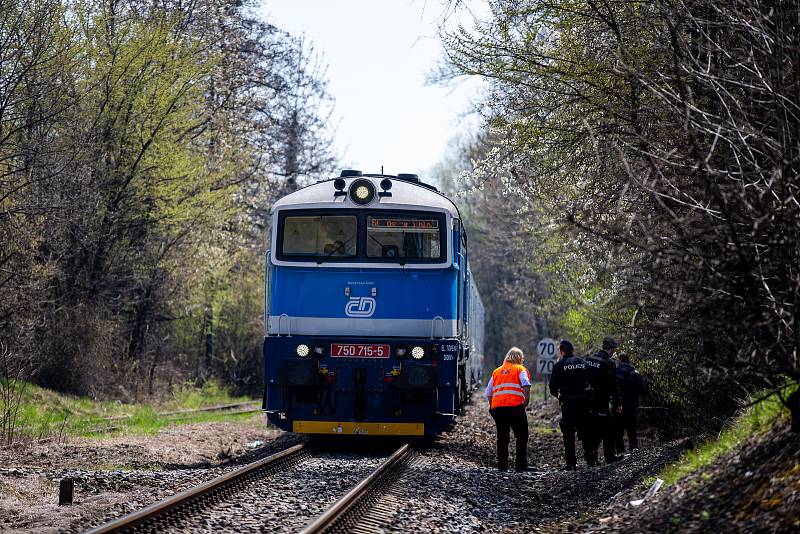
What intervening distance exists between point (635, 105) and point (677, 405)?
16.0 ft

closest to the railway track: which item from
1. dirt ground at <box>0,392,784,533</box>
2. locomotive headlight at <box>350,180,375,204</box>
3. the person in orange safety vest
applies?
dirt ground at <box>0,392,784,533</box>

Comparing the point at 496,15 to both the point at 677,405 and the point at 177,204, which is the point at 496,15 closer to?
the point at 677,405

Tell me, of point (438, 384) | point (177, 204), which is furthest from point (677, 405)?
point (177, 204)

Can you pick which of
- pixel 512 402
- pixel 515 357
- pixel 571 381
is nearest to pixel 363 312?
pixel 515 357

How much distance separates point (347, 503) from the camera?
8.88 metres

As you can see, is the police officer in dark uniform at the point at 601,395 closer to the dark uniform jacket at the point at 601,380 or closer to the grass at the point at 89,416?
the dark uniform jacket at the point at 601,380

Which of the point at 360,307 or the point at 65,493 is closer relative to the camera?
the point at 65,493

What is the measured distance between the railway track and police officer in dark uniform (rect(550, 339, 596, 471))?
2.64 meters

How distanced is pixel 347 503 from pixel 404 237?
615 centimetres

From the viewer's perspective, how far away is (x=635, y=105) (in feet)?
40.6

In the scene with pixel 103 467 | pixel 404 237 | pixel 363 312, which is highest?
pixel 404 237

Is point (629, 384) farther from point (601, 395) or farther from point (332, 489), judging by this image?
point (332, 489)

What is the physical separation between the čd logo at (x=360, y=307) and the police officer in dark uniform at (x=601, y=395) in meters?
3.04

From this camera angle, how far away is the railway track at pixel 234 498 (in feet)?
25.5
